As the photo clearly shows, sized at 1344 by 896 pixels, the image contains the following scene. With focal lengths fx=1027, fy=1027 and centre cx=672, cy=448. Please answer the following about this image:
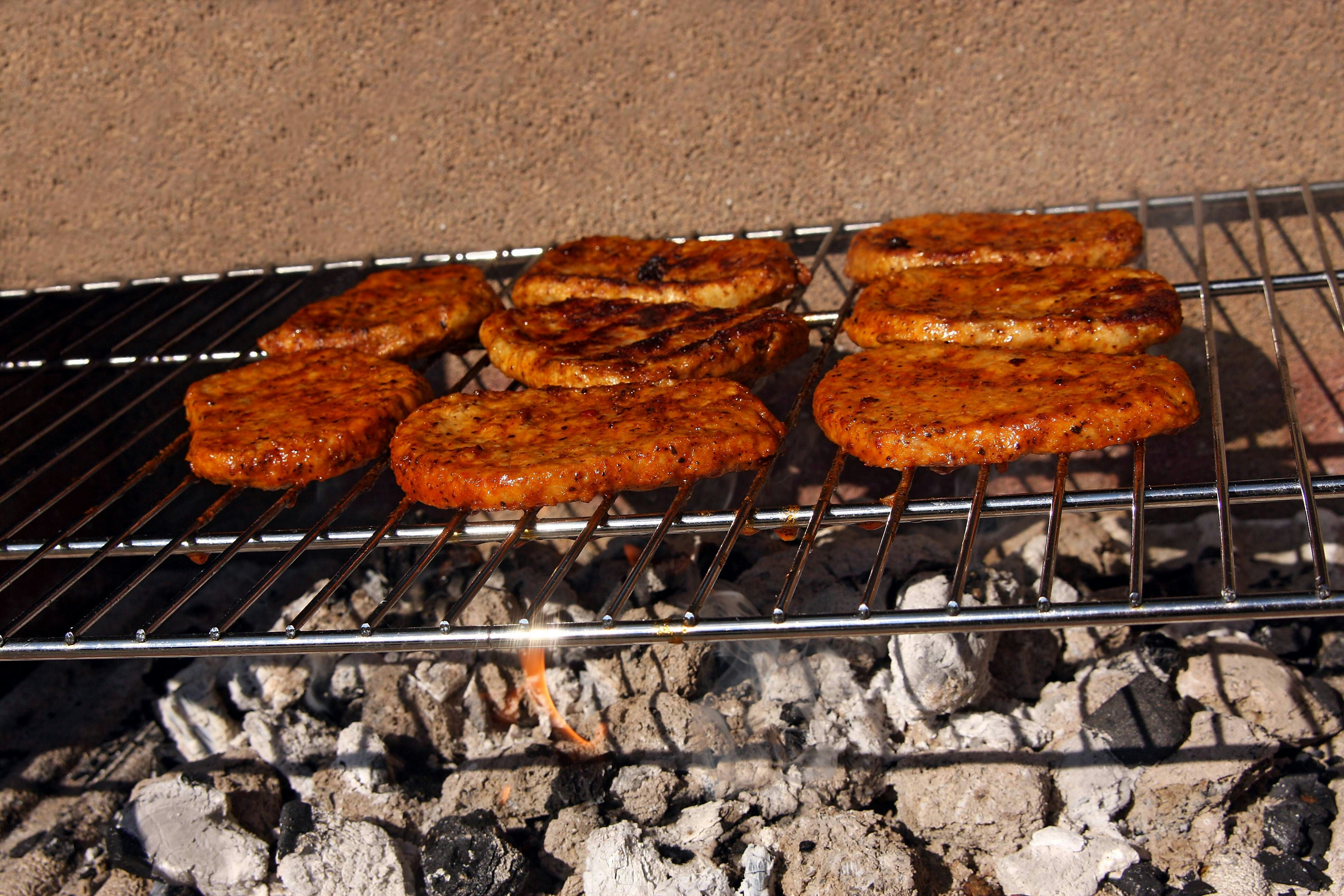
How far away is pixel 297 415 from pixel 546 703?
1.13m

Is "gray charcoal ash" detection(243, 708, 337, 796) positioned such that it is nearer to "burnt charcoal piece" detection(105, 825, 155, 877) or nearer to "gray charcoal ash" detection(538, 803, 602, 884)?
"burnt charcoal piece" detection(105, 825, 155, 877)

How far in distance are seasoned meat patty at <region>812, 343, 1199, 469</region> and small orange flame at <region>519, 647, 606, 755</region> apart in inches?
47.3

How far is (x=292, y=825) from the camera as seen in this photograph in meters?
2.85

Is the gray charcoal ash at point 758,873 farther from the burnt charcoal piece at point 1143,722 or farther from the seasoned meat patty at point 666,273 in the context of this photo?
the seasoned meat patty at point 666,273

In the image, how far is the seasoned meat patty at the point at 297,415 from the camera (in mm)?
2445

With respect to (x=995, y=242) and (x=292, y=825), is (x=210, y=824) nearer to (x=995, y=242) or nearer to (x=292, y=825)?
(x=292, y=825)

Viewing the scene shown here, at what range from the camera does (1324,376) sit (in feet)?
11.7

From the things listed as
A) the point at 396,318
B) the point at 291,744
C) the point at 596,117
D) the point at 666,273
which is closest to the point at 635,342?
the point at 666,273

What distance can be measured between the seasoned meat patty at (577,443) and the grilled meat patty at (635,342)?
90 millimetres

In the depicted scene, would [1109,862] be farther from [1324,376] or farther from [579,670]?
[1324,376]

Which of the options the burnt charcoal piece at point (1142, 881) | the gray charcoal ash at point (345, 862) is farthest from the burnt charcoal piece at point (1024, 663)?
the gray charcoal ash at point (345, 862)

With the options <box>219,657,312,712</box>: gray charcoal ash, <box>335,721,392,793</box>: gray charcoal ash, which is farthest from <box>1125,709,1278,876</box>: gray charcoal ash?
<box>219,657,312,712</box>: gray charcoal ash

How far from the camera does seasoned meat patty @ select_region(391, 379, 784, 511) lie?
2.15 meters

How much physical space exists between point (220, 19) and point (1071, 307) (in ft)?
9.66
